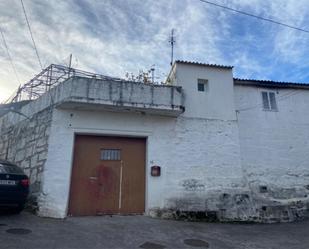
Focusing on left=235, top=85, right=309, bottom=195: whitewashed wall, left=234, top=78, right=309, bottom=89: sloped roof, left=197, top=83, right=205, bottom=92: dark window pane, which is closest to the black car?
left=197, top=83, right=205, bottom=92: dark window pane

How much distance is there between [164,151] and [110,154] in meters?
1.95

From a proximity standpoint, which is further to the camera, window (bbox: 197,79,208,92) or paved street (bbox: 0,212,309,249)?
window (bbox: 197,79,208,92)

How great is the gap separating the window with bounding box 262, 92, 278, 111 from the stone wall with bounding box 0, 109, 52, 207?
8733 millimetres

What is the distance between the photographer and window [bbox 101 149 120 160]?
9898 millimetres

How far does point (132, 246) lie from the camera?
6227 mm

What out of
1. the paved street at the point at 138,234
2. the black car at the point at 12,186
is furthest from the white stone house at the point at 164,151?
the black car at the point at 12,186

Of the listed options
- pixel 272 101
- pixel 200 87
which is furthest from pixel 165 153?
pixel 272 101

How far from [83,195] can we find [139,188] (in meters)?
1.93

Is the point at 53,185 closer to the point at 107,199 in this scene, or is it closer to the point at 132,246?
the point at 107,199

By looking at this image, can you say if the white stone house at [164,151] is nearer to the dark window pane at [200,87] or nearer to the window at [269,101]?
the dark window pane at [200,87]

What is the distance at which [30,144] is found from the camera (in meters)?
10.4

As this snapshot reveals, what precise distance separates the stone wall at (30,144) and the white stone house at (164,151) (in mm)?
44

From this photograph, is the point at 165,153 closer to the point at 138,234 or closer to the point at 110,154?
the point at 110,154

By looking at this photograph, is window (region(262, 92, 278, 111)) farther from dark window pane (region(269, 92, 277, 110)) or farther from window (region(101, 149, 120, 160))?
window (region(101, 149, 120, 160))
